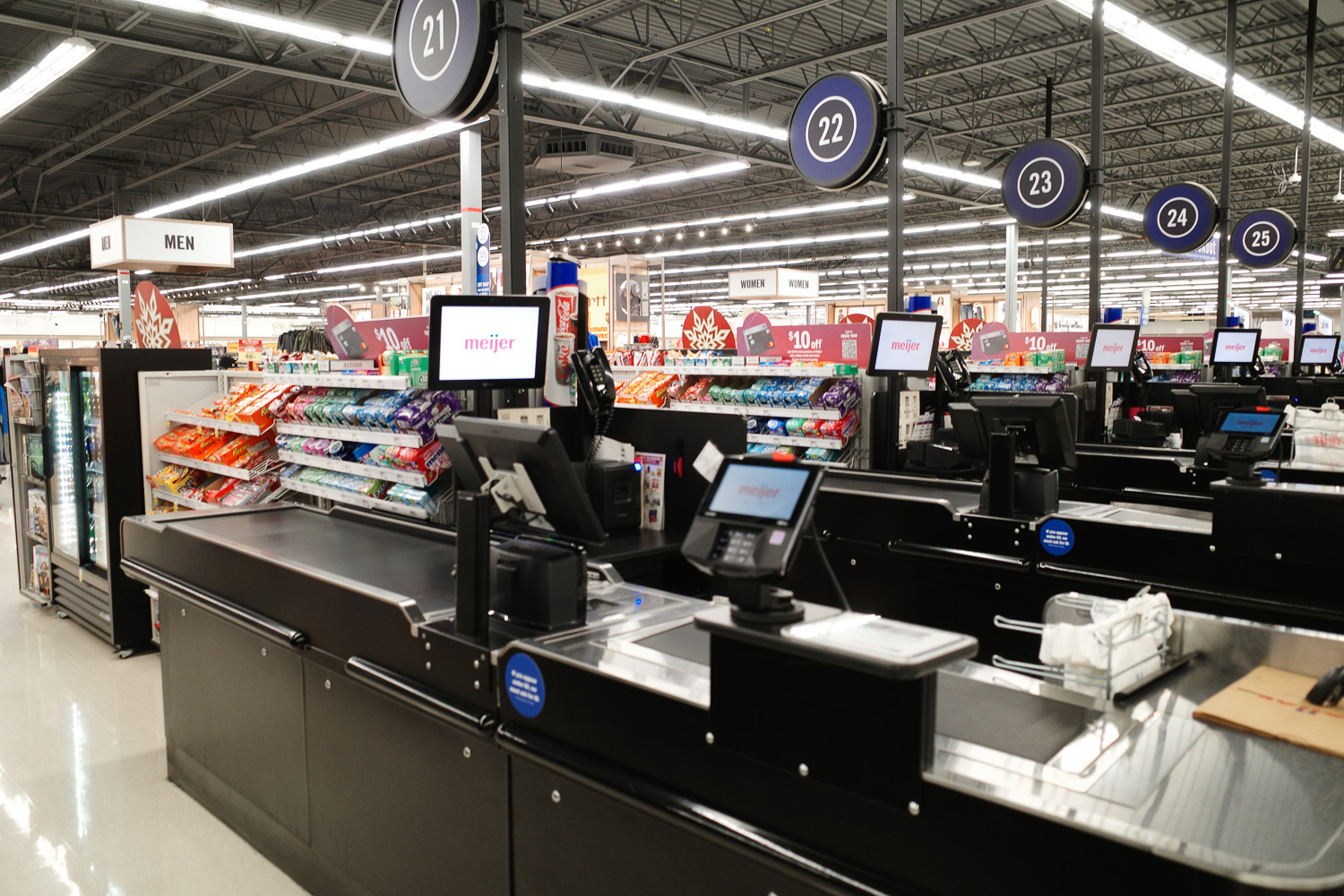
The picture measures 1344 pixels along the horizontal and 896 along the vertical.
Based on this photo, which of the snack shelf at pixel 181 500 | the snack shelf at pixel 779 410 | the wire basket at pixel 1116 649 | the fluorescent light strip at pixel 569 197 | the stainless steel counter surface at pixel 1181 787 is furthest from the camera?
the fluorescent light strip at pixel 569 197

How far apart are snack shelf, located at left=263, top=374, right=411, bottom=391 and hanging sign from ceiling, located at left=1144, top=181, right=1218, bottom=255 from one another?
9.01 meters

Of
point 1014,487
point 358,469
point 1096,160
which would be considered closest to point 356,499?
point 358,469

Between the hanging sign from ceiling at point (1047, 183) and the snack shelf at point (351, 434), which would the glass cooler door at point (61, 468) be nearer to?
the snack shelf at point (351, 434)

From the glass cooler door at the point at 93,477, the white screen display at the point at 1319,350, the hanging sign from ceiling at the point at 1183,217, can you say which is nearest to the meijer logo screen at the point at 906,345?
the glass cooler door at the point at 93,477

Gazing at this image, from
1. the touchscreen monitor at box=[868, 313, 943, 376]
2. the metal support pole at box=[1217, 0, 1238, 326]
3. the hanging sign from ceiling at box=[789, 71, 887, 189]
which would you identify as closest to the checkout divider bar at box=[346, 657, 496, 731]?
the touchscreen monitor at box=[868, 313, 943, 376]

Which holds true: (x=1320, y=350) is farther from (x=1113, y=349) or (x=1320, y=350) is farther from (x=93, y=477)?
(x=93, y=477)

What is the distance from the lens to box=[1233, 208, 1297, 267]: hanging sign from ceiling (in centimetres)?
1154

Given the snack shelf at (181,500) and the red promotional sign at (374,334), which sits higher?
the red promotional sign at (374,334)

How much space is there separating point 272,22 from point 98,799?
6.38 metres

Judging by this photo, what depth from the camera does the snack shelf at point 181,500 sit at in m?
5.19

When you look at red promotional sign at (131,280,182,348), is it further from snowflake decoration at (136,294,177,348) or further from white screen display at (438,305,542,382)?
white screen display at (438,305,542,382)

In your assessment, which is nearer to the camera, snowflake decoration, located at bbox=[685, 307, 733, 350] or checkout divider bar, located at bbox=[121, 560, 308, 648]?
checkout divider bar, located at bbox=[121, 560, 308, 648]

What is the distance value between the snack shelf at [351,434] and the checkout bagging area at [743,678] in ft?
1.24

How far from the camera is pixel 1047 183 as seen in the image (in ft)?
24.4
